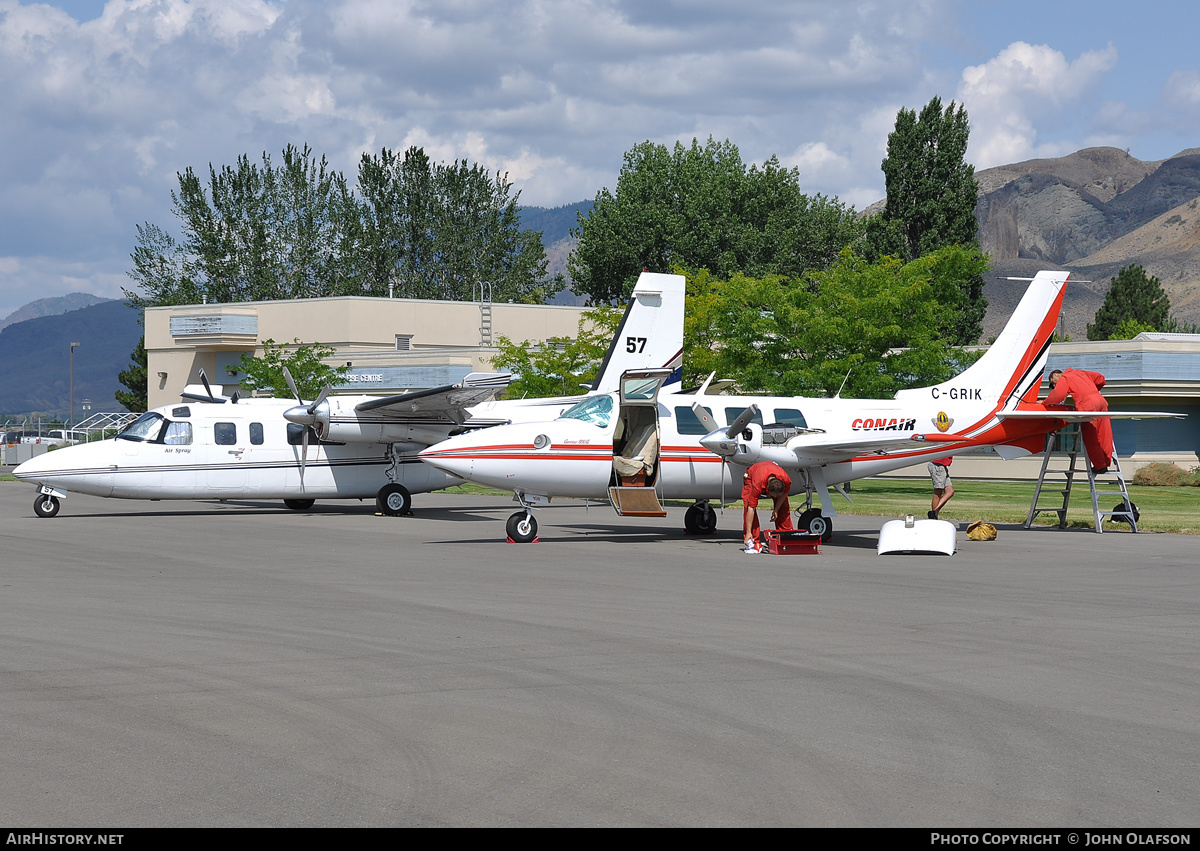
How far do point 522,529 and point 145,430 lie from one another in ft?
34.8

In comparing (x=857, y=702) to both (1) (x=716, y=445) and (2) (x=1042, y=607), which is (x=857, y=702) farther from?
(1) (x=716, y=445)

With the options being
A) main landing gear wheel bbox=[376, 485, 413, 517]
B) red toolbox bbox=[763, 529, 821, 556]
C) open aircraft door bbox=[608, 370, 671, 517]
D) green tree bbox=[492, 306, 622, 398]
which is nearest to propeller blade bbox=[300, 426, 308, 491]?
main landing gear wheel bbox=[376, 485, 413, 517]

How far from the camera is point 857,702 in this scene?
783 cm

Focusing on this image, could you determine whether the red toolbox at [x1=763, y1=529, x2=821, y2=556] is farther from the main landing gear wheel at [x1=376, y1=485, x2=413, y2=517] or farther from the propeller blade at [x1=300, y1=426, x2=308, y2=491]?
the propeller blade at [x1=300, y1=426, x2=308, y2=491]

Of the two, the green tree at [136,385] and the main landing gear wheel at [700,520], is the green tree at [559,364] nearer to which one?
the main landing gear wheel at [700,520]

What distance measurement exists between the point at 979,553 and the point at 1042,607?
6372mm

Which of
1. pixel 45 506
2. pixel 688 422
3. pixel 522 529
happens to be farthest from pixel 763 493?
pixel 45 506

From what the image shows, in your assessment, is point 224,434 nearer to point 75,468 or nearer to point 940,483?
point 75,468

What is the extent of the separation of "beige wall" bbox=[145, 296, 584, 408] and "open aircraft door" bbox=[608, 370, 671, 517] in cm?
4257

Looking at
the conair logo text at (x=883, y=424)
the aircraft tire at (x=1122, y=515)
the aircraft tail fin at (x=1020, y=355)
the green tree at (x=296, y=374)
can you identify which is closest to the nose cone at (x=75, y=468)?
the conair logo text at (x=883, y=424)

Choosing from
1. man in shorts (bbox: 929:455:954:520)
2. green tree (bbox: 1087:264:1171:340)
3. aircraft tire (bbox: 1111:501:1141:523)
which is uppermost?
green tree (bbox: 1087:264:1171:340)

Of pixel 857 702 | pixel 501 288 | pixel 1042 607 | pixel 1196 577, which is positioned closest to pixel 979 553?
pixel 1196 577

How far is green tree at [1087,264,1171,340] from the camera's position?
286 feet

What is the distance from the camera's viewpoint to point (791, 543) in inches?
725
